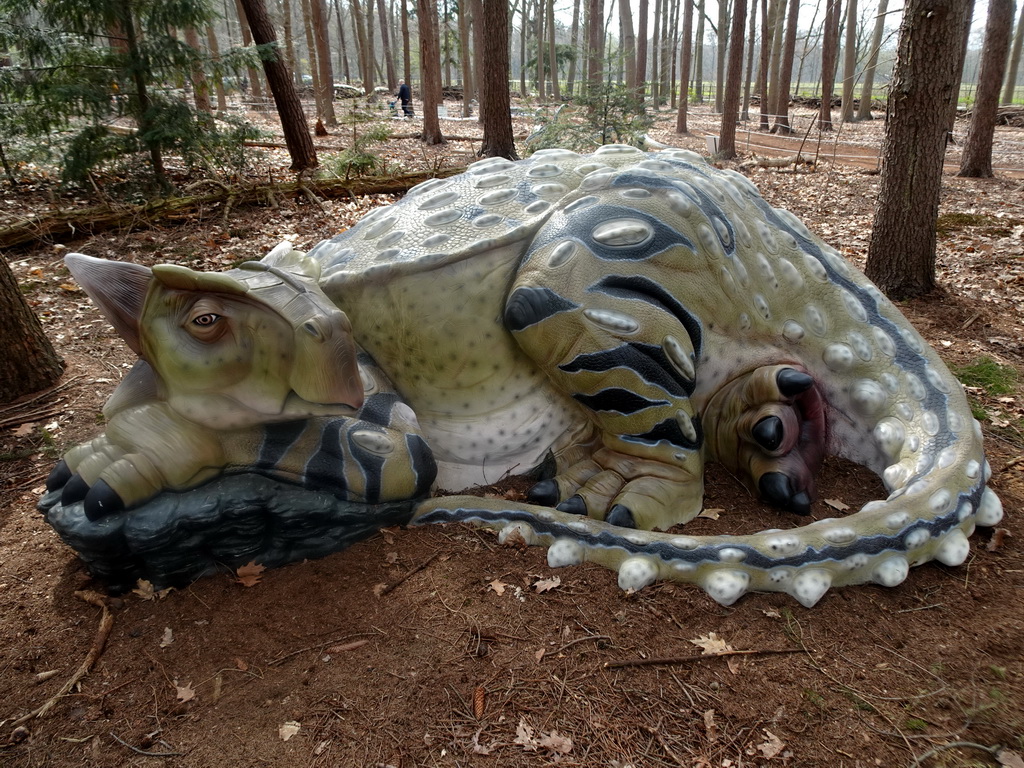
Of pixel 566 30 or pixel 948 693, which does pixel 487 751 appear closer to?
pixel 948 693

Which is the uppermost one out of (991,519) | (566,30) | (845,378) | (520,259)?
(566,30)

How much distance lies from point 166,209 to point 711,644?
7234mm

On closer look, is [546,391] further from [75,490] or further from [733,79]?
[733,79]

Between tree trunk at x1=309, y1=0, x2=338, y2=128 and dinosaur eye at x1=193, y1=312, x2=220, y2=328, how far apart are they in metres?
15.7

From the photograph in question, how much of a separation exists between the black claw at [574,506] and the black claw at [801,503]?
0.88 metres

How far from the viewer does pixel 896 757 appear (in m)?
1.89

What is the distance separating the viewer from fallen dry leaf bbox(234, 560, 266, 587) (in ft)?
8.32

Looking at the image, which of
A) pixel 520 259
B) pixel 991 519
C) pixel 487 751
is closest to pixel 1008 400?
pixel 991 519

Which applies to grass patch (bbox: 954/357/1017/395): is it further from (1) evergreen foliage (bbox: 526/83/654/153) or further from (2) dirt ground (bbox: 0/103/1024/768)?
(1) evergreen foliage (bbox: 526/83/654/153)

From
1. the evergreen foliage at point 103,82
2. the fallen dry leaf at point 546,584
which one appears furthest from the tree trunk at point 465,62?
the fallen dry leaf at point 546,584

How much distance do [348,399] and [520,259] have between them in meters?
0.95

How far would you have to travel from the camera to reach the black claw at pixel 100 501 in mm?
2277

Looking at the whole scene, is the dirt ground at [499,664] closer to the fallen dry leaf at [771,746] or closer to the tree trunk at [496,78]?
the fallen dry leaf at [771,746]

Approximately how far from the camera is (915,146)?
4.94m
